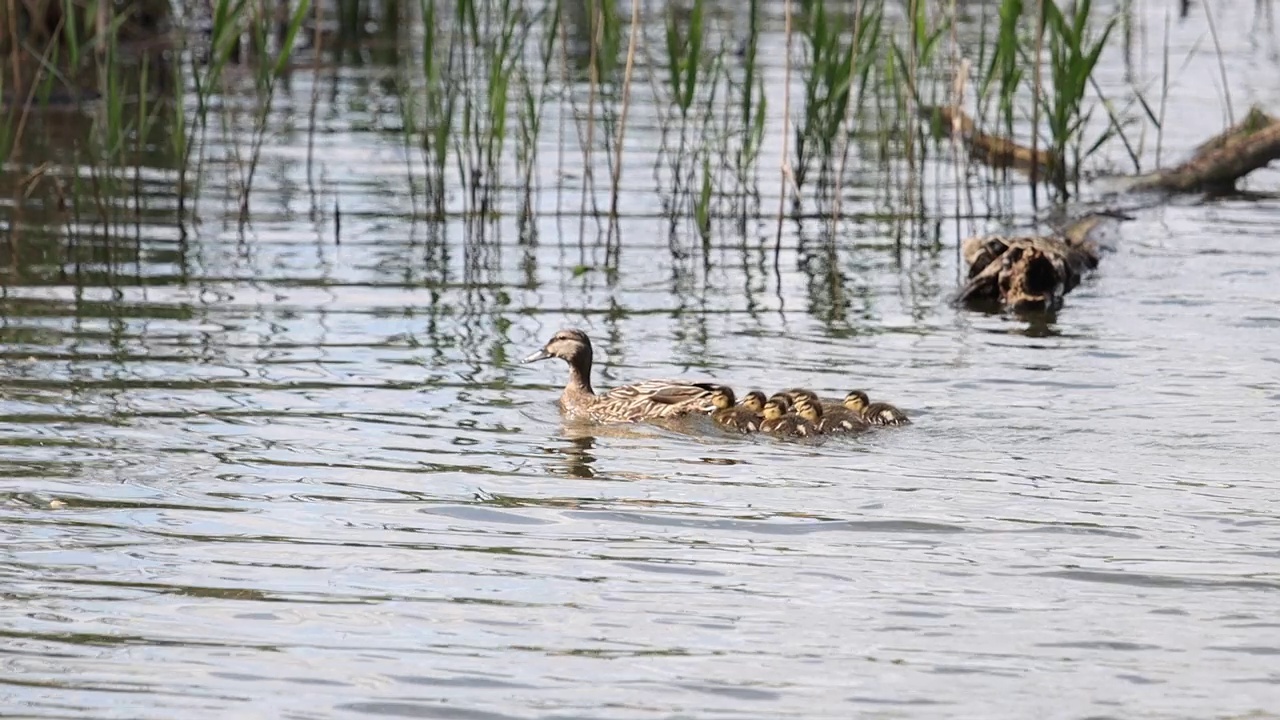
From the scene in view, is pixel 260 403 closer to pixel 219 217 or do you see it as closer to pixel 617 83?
pixel 219 217

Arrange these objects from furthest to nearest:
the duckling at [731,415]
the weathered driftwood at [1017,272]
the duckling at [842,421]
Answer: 1. the weathered driftwood at [1017,272]
2. the duckling at [731,415]
3. the duckling at [842,421]

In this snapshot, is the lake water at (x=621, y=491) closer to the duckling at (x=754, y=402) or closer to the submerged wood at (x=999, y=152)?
the duckling at (x=754, y=402)

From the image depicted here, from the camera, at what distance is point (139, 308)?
11.6 metres

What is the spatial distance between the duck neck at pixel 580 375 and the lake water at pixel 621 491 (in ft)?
0.90

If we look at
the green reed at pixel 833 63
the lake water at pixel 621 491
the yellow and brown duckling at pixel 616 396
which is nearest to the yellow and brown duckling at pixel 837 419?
the lake water at pixel 621 491

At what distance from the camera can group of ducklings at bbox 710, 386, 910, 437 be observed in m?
8.70

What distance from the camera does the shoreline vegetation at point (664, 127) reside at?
1256 cm

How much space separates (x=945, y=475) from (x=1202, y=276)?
17.4 ft

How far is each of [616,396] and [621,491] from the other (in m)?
1.49

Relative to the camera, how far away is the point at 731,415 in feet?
29.3

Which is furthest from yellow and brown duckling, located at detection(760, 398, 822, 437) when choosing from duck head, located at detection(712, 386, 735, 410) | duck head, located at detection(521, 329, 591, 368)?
duck head, located at detection(521, 329, 591, 368)

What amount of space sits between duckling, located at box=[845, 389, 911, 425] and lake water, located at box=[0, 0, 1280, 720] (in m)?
0.12

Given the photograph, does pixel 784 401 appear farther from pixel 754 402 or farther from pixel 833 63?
pixel 833 63

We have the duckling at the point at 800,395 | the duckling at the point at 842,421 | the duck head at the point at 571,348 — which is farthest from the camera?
the duck head at the point at 571,348
